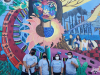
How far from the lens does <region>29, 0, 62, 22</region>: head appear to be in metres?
4.68

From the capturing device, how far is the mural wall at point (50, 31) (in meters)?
4.50

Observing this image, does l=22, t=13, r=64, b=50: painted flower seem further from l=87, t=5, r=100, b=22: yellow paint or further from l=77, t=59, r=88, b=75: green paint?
l=77, t=59, r=88, b=75: green paint

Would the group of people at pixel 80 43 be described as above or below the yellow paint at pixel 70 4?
below

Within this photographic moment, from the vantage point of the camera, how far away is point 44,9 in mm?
4711

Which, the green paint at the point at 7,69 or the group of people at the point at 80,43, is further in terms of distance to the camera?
the group of people at the point at 80,43

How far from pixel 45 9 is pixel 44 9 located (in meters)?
0.05

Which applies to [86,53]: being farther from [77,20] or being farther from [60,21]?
[60,21]

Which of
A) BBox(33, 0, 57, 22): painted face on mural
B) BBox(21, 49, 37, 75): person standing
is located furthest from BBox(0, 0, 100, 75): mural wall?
BBox(21, 49, 37, 75): person standing

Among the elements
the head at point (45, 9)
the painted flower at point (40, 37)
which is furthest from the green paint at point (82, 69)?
the head at point (45, 9)

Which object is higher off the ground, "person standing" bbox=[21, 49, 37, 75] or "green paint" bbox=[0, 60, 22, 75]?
"person standing" bbox=[21, 49, 37, 75]

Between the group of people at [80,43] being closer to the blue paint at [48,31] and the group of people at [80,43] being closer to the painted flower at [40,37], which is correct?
the painted flower at [40,37]

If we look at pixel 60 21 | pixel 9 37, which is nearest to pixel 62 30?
pixel 60 21

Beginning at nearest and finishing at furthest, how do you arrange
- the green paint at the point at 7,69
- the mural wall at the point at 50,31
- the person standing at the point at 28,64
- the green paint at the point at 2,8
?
1. the person standing at the point at 28,64
2. the green paint at the point at 7,69
3. the mural wall at the point at 50,31
4. the green paint at the point at 2,8

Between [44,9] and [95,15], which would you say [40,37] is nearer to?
[44,9]
